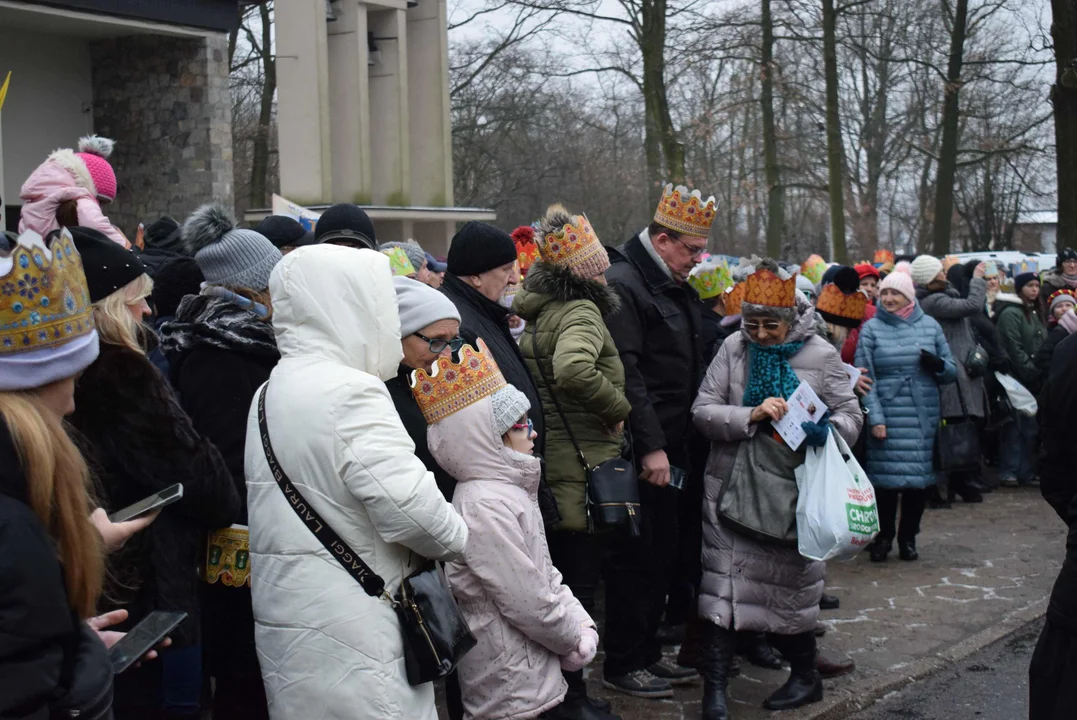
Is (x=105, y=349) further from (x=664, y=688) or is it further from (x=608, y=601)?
(x=664, y=688)

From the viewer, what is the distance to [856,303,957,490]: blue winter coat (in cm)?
820

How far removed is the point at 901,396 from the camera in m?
8.34

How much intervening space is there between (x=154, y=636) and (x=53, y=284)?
895mm

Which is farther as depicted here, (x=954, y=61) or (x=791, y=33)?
(x=791, y=33)

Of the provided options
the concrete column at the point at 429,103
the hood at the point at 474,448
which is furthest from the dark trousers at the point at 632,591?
the concrete column at the point at 429,103

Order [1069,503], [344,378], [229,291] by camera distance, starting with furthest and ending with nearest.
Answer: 1. [229,291]
2. [1069,503]
3. [344,378]

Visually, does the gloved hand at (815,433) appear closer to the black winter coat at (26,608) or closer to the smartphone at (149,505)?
the smartphone at (149,505)

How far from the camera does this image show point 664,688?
561 cm

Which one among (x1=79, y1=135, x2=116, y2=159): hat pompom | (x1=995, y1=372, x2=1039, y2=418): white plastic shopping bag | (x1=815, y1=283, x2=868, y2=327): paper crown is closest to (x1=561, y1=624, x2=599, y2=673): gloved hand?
(x1=79, y1=135, x2=116, y2=159): hat pompom

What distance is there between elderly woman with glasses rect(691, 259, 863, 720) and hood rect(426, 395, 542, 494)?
1721 mm

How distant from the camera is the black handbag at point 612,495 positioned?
5020 mm

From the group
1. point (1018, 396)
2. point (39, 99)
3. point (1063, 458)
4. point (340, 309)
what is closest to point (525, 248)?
point (1063, 458)

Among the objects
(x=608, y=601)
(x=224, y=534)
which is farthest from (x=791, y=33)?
(x=224, y=534)

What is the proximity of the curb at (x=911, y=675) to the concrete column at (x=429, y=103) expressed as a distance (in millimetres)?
15646
